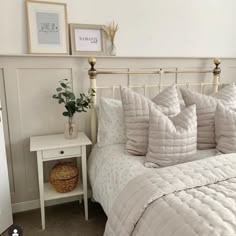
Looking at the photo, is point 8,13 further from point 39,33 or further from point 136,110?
point 136,110

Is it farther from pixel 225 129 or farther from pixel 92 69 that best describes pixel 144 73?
pixel 225 129

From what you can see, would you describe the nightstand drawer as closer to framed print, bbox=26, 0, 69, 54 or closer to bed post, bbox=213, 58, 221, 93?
framed print, bbox=26, 0, 69, 54

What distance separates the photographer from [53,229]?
6.51 feet

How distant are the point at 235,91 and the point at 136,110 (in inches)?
41.9

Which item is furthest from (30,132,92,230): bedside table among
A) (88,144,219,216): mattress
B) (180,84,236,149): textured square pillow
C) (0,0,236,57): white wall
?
(180,84,236,149): textured square pillow

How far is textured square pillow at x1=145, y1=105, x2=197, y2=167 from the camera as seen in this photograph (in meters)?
1.67

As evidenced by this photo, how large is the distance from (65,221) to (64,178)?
0.41m

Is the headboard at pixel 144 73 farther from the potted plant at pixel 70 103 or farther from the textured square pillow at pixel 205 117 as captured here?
the textured square pillow at pixel 205 117

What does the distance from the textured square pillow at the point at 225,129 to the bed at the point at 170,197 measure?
201mm

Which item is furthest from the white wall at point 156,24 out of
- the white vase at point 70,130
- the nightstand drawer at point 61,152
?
the nightstand drawer at point 61,152

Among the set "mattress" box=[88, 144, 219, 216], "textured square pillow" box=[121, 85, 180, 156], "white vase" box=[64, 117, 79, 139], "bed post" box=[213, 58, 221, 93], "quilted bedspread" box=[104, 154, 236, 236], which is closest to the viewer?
"quilted bedspread" box=[104, 154, 236, 236]

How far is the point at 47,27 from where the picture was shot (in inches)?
80.4

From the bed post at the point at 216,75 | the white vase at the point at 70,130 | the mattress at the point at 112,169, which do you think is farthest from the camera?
the bed post at the point at 216,75

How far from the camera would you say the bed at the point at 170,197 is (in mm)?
1048
